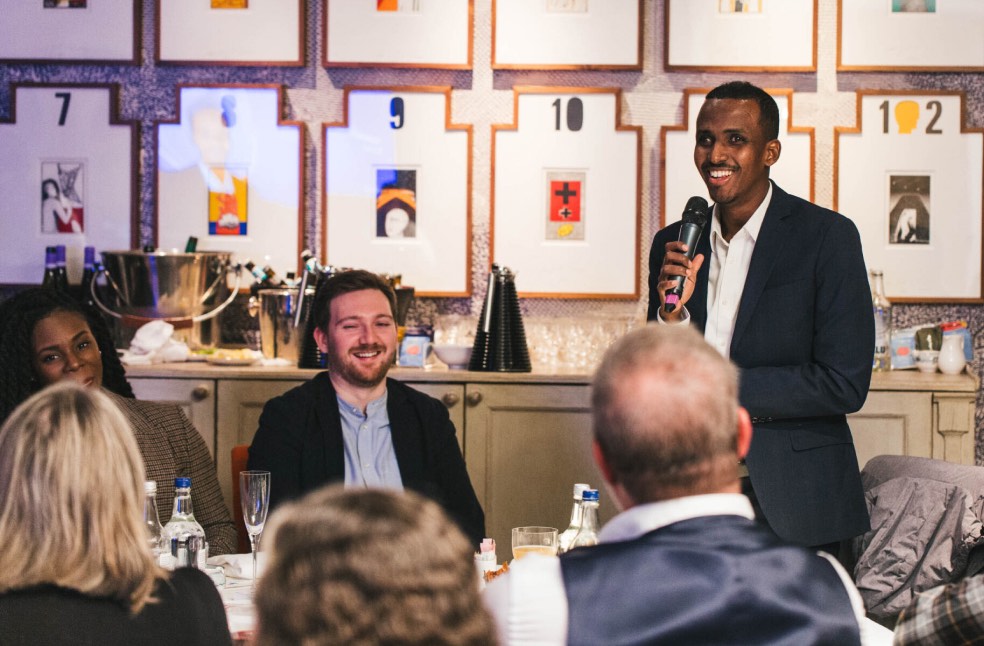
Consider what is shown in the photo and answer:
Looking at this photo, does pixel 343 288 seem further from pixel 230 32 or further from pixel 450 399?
pixel 230 32

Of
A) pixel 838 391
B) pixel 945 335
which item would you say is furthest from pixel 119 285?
pixel 945 335

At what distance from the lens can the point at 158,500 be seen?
8.64 feet

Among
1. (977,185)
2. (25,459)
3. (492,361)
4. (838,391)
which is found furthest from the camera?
(977,185)

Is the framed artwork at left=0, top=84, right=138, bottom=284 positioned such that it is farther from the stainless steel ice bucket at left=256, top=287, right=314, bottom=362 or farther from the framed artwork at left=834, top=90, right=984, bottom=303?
the framed artwork at left=834, top=90, right=984, bottom=303

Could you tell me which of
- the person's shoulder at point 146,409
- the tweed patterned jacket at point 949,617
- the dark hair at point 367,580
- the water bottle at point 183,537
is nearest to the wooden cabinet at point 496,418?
the person's shoulder at point 146,409

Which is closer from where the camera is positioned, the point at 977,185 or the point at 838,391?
the point at 838,391

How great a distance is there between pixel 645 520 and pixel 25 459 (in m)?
0.74

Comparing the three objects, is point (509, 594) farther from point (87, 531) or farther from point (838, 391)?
point (838, 391)

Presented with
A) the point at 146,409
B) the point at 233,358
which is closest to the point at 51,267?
the point at 233,358

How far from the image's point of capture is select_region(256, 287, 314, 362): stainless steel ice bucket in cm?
372

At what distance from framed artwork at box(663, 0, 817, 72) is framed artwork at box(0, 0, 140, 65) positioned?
6.21 feet

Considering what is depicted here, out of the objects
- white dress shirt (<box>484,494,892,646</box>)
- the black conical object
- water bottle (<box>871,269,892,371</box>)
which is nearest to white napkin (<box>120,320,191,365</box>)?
the black conical object

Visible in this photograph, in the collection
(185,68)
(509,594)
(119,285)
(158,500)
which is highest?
(185,68)

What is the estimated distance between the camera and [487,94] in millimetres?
3943
